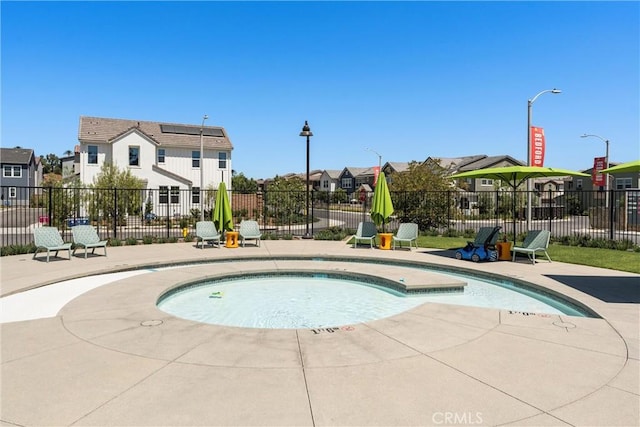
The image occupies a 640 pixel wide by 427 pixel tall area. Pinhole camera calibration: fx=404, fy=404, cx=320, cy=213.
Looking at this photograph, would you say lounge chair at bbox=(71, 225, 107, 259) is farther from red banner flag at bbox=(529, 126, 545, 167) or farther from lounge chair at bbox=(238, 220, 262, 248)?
red banner flag at bbox=(529, 126, 545, 167)

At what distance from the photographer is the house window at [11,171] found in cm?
5438

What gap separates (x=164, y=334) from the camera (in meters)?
5.93

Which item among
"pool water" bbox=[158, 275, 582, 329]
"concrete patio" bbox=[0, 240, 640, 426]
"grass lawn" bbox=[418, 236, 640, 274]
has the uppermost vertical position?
"grass lawn" bbox=[418, 236, 640, 274]

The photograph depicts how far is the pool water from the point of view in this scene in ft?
25.5

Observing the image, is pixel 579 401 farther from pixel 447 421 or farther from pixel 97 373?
pixel 97 373

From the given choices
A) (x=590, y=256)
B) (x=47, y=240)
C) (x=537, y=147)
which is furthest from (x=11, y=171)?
(x=590, y=256)

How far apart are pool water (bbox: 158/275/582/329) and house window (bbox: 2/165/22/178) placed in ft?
195

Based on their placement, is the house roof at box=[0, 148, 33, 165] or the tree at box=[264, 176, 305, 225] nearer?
the tree at box=[264, 176, 305, 225]

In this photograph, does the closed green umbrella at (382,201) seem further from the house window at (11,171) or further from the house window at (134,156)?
the house window at (11,171)

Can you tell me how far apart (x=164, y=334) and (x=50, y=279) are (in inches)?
216

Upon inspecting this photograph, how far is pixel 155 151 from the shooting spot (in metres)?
33.8

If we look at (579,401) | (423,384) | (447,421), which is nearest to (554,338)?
(579,401)

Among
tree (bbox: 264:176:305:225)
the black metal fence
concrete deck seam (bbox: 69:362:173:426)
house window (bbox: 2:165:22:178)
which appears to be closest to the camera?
concrete deck seam (bbox: 69:362:173:426)

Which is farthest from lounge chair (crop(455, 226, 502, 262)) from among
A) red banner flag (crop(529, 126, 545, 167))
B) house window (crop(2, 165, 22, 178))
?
house window (crop(2, 165, 22, 178))
